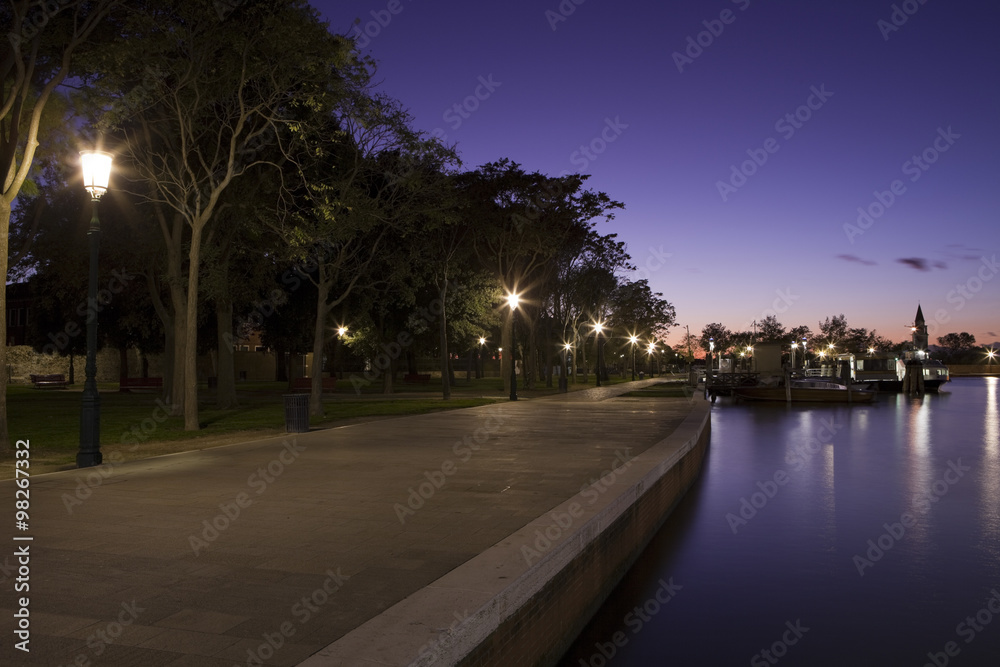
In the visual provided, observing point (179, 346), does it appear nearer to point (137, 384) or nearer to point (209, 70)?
point (209, 70)

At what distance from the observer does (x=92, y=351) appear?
12.5 metres

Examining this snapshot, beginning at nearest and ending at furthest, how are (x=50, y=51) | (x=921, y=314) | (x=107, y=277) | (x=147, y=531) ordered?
(x=147, y=531)
(x=50, y=51)
(x=107, y=277)
(x=921, y=314)

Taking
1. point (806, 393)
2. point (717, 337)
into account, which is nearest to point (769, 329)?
point (717, 337)

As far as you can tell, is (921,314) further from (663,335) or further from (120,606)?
(120,606)

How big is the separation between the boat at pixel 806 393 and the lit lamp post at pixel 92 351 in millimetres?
42409

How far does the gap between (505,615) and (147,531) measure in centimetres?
430

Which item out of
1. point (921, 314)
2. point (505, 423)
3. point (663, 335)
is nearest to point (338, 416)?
point (505, 423)

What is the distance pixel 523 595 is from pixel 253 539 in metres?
3.08

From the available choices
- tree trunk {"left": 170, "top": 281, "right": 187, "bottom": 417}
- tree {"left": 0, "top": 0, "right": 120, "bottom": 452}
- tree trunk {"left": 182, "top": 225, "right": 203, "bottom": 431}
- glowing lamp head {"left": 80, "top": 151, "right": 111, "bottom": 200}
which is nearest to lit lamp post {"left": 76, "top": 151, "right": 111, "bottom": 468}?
glowing lamp head {"left": 80, "top": 151, "right": 111, "bottom": 200}

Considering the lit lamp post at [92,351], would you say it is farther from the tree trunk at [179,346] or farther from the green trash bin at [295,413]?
the tree trunk at [179,346]

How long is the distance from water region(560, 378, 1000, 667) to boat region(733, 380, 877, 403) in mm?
29636

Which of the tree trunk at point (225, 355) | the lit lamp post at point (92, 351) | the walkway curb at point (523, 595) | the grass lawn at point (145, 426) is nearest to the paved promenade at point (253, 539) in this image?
the walkway curb at point (523, 595)

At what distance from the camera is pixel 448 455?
13.5m

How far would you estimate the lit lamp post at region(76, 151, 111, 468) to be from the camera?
12414mm
